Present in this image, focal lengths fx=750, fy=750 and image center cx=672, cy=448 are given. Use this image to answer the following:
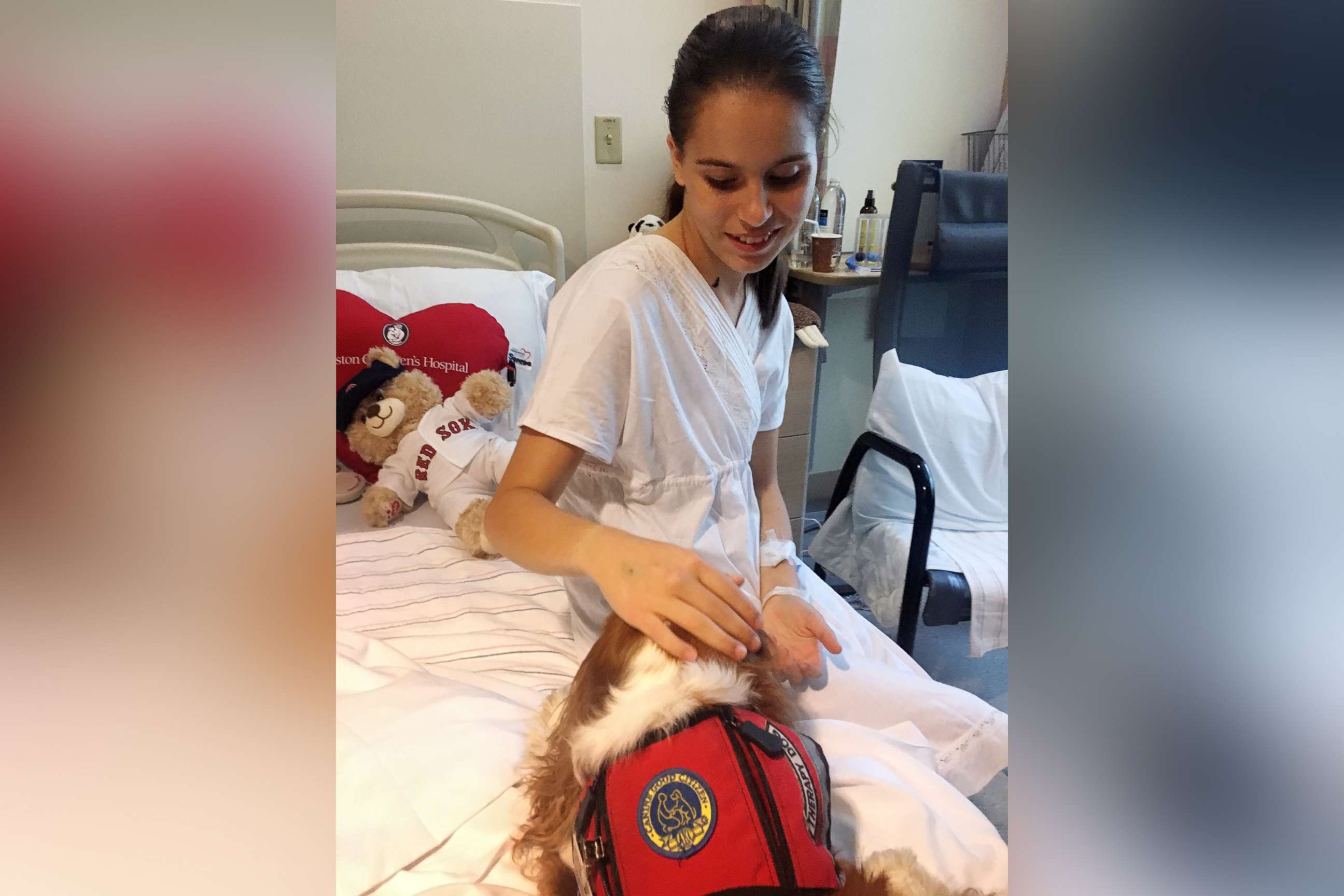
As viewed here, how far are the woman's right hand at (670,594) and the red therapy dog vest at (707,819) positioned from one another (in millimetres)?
54

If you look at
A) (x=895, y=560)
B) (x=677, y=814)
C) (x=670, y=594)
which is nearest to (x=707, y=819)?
(x=677, y=814)

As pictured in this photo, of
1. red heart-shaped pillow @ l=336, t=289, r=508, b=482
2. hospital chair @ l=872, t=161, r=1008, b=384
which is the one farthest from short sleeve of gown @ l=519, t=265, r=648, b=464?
red heart-shaped pillow @ l=336, t=289, r=508, b=482

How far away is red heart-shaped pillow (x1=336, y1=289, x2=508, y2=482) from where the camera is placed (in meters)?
1.30

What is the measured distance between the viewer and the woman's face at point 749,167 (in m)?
0.55

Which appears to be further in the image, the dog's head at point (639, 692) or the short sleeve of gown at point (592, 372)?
the short sleeve of gown at point (592, 372)

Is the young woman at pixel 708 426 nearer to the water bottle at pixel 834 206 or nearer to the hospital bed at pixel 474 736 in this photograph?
the hospital bed at pixel 474 736

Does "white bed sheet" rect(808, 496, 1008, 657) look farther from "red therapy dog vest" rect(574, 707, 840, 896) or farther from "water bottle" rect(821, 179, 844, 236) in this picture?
"red therapy dog vest" rect(574, 707, 840, 896)

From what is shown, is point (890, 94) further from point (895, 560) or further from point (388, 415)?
point (388, 415)

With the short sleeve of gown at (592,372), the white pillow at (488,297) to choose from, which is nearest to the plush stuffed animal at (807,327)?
the white pillow at (488,297)

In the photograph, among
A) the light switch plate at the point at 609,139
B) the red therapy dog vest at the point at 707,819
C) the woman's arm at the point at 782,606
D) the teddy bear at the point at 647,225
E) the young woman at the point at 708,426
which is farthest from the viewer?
the light switch plate at the point at 609,139

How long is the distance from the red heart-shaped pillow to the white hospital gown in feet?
2.02
